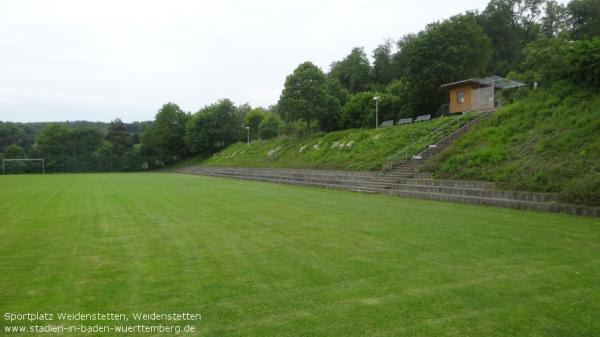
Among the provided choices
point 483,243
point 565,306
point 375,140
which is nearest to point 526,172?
point 483,243

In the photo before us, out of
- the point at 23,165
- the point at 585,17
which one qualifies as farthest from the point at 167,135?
the point at 585,17

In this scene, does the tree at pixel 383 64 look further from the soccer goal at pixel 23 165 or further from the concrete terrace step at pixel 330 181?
the soccer goal at pixel 23 165

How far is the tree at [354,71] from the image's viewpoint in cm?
6031

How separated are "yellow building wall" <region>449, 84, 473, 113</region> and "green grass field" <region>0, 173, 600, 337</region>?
18.5 meters

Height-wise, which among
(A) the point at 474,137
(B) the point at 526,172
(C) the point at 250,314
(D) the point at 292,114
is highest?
(D) the point at 292,114

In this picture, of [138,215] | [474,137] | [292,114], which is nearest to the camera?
[138,215]

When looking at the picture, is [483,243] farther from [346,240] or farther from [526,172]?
[526,172]

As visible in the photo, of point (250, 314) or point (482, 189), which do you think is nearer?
point (250, 314)

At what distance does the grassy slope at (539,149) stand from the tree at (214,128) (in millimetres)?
45293

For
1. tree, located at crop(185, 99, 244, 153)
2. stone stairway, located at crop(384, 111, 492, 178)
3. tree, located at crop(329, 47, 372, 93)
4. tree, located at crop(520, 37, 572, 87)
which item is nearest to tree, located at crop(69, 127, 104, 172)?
tree, located at crop(185, 99, 244, 153)

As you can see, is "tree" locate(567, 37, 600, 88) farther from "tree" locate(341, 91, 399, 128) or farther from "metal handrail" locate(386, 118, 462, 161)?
"tree" locate(341, 91, 399, 128)

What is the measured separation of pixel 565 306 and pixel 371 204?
8196 millimetres

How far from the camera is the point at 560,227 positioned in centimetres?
764

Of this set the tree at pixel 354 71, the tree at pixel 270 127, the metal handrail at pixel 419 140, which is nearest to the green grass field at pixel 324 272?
the metal handrail at pixel 419 140
